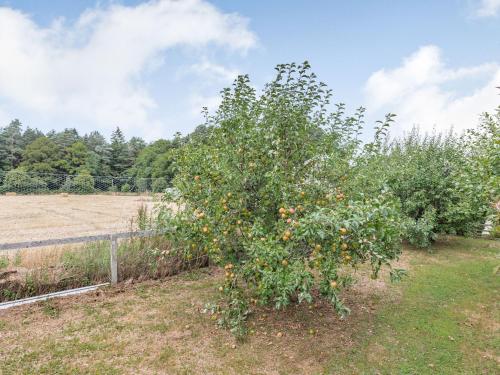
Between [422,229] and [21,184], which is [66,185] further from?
[422,229]

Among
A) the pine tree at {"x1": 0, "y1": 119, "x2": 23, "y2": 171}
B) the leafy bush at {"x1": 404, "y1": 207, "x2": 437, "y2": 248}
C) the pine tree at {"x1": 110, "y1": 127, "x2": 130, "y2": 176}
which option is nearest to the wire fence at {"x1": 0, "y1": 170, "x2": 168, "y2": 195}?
the pine tree at {"x1": 0, "y1": 119, "x2": 23, "y2": 171}

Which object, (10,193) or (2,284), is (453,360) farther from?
(10,193)

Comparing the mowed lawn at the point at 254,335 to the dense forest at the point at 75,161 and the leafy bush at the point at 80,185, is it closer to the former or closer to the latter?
the dense forest at the point at 75,161

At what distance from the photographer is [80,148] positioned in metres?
38.0

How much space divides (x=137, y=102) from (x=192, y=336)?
13825 millimetres

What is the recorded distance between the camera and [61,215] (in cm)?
1739

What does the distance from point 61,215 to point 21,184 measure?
1173cm

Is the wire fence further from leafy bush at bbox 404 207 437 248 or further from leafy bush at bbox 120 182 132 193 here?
leafy bush at bbox 404 207 437 248

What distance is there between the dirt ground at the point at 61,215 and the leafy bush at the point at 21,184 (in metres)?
1.39

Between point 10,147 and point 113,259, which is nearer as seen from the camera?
point 113,259

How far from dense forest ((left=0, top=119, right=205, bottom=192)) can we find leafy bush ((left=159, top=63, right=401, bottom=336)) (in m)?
23.8

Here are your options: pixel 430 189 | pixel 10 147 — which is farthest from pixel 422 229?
pixel 10 147

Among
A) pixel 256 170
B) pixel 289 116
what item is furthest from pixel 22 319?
pixel 289 116

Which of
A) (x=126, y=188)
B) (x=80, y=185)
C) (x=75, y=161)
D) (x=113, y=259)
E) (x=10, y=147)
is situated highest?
(x=10, y=147)
